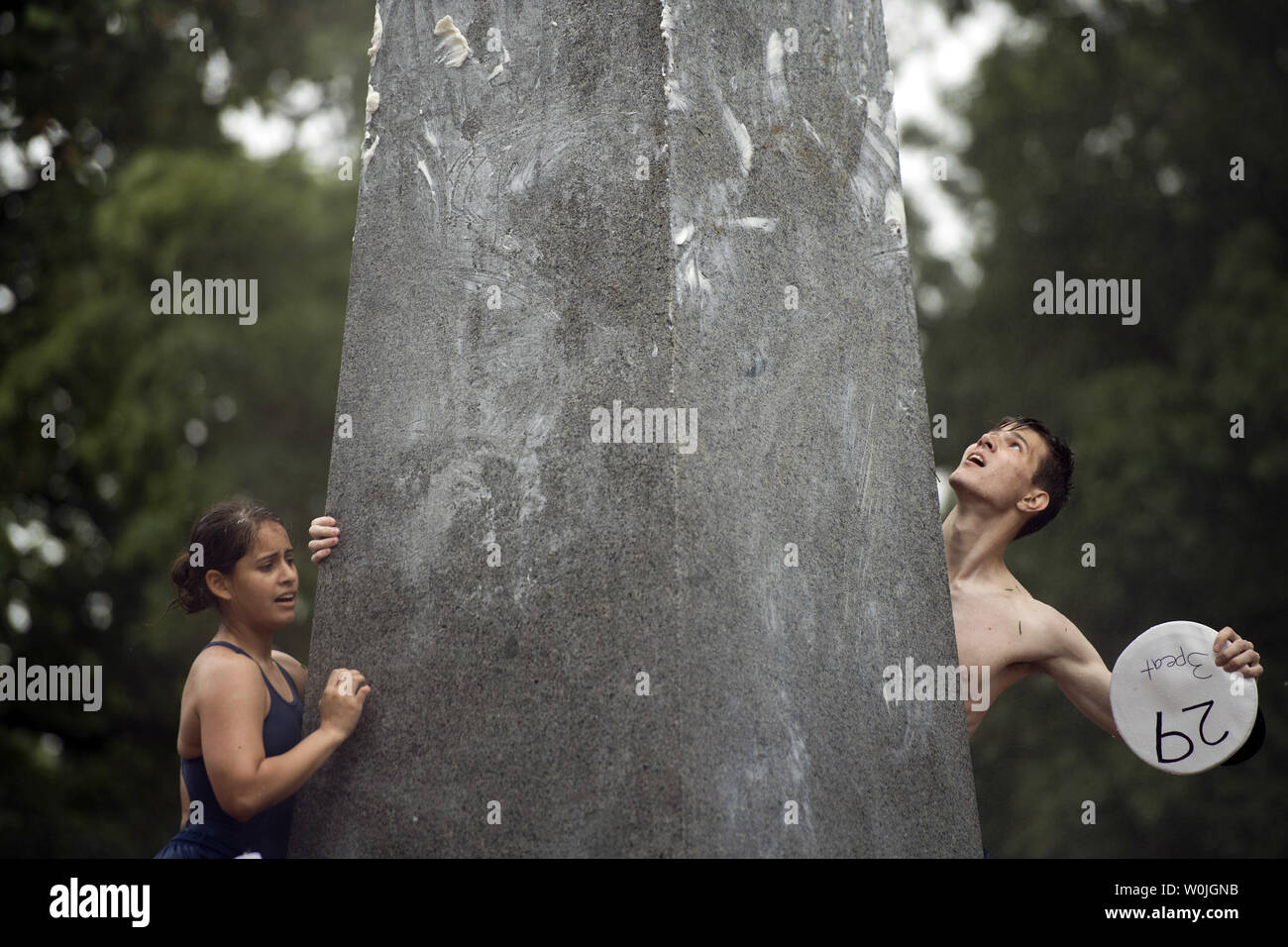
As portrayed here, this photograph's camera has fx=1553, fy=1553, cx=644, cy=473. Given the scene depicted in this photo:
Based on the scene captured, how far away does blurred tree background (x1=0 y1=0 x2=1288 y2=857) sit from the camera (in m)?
9.83

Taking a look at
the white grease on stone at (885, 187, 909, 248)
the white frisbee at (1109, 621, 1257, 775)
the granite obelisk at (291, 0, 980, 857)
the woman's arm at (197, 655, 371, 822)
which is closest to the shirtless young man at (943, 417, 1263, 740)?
the white frisbee at (1109, 621, 1257, 775)

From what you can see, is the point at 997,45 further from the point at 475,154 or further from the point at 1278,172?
the point at 475,154

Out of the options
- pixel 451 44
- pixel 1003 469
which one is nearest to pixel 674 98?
pixel 451 44

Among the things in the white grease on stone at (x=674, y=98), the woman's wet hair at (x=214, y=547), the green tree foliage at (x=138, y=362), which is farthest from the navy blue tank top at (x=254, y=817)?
the green tree foliage at (x=138, y=362)

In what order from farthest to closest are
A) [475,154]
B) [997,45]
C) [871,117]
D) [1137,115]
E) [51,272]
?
[997,45], [1137,115], [51,272], [871,117], [475,154]

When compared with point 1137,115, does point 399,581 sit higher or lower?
lower

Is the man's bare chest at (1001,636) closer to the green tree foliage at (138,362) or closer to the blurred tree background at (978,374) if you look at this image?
the green tree foliage at (138,362)

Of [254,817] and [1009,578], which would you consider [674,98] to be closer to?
[1009,578]

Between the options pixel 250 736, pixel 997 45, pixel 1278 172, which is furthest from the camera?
pixel 997 45

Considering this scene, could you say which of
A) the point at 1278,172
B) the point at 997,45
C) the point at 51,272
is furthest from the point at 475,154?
the point at 997,45

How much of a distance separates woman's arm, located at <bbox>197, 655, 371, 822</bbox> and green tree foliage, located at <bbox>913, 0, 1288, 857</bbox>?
8.78 metres

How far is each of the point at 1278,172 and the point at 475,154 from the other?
9.37m

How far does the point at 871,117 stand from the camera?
3.86 metres
